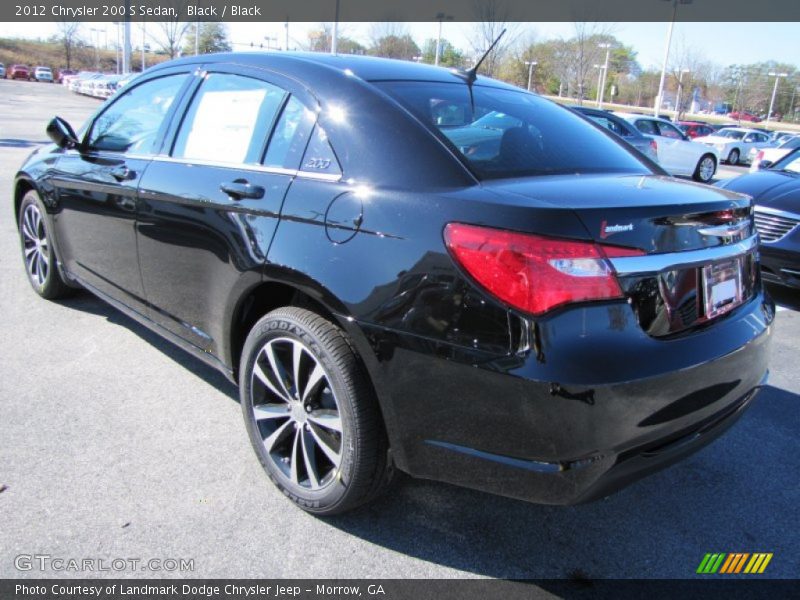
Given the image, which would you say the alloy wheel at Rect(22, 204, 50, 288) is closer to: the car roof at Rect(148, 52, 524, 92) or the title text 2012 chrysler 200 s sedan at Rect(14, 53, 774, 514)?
the title text 2012 chrysler 200 s sedan at Rect(14, 53, 774, 514)

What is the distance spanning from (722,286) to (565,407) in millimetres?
843

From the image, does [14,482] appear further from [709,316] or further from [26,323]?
[709,316]

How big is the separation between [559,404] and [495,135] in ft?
4.12

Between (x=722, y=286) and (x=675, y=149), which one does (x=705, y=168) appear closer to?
(x=675, y=149)

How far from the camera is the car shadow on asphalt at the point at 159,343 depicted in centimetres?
363

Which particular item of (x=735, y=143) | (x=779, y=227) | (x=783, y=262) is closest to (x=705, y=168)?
(x=735, y=143)

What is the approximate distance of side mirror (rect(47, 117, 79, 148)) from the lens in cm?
408

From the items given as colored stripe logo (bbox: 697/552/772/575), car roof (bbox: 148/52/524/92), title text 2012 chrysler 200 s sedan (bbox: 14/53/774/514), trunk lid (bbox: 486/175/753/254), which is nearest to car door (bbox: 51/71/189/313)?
title text 2012 chrysler 200 s sedan (bbox: 14/53/774/514)

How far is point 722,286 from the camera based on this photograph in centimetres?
224

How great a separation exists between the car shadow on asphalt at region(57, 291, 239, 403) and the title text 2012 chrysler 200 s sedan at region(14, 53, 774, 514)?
518mm

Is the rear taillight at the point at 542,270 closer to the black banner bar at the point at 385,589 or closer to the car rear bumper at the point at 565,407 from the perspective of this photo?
the car rear bumper at the point at 565,407

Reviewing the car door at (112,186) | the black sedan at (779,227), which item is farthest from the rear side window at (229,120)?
the black sedan at (779,227)

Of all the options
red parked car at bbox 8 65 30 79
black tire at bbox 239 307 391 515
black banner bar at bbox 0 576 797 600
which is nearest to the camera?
black banner bar at bbox 0 576 797 600

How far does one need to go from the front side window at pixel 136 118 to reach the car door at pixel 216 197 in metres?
0.25
